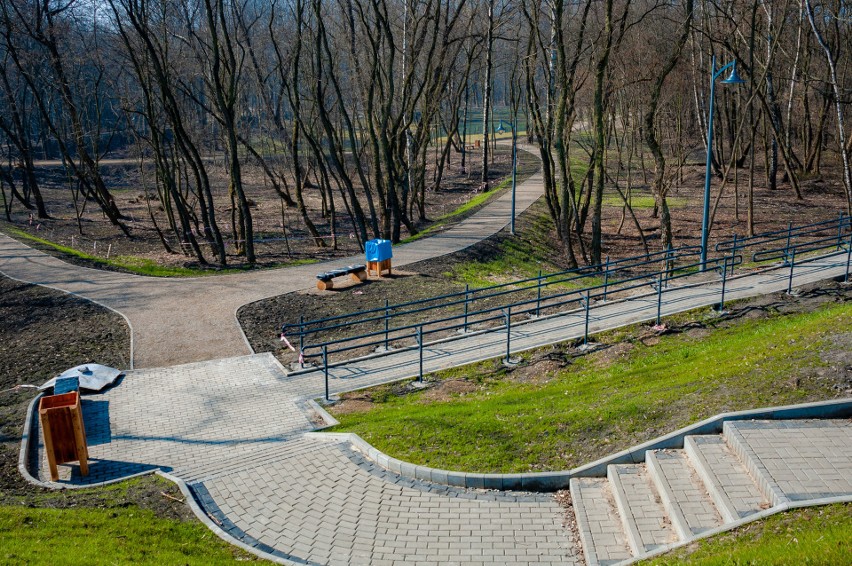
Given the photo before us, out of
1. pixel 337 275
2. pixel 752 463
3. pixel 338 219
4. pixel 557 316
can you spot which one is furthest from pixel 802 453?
pixel 338 219

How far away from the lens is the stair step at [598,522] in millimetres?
8062

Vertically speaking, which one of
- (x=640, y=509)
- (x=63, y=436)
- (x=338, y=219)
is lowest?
(x=640, y=509)

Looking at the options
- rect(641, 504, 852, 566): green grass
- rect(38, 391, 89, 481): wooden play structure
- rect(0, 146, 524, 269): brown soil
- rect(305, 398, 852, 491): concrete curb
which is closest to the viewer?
rect(641, 504, 852, 566): green grass

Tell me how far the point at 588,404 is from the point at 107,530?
6.93 metres

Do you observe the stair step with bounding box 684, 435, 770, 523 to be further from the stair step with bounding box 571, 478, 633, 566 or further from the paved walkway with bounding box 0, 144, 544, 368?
the paved walkway with bounding box 0, 144, 544, 368

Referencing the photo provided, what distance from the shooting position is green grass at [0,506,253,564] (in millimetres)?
7236

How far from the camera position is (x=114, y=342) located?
16.3m

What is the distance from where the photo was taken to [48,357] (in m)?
15.4

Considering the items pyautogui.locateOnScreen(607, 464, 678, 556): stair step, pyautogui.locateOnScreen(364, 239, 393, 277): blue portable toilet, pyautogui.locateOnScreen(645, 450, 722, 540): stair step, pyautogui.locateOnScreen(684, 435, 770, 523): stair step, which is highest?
pyautogui.locateOnScreen(364, 239, 393, 277): blue portable toilet

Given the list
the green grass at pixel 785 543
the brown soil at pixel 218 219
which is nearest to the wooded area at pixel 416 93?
the brown soil at pixel 218 219

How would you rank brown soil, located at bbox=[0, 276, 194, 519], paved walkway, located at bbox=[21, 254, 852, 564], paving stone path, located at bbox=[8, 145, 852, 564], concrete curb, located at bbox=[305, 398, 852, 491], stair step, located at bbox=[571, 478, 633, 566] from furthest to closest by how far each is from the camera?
concrete curb, located at bbox=[305, 398, 852, 491] < brown soil, located at bbox=[0, 276, 194, 519] < paved walkway, located at bbox=[21, 254, 852, 564] < paving stone path, located at bbox=[8, 145, 852, 564] < stair step, located at bbox=[571, 478, 633, 566]

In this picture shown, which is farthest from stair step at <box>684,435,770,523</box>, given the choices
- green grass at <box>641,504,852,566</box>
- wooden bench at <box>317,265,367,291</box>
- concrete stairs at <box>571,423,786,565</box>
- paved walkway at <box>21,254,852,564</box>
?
wooden bench at <box>317,265,367,291</box>

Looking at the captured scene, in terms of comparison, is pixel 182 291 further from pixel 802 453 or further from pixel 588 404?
pixel 802 453

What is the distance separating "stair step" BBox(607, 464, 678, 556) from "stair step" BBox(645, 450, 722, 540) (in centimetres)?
10
